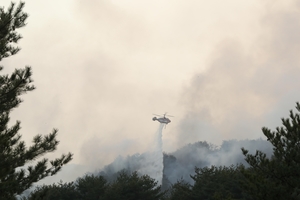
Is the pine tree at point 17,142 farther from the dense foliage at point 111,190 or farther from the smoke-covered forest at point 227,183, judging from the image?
the dense foliage at point 111,190

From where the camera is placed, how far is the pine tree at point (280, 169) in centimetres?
2370

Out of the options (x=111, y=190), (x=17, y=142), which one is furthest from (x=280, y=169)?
(x=111, y=190)

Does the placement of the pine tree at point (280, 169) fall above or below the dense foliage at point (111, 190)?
below

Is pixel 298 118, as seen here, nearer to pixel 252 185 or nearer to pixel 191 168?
pixel 252 185

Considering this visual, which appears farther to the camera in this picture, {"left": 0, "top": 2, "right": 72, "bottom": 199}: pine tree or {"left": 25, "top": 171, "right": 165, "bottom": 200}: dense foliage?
{"left": 25, "top": 171, "right": 165, "bottom": 200}: dense foliage

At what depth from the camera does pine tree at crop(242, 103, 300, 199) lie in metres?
23.7

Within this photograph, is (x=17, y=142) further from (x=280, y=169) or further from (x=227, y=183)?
(x=227, y=183)

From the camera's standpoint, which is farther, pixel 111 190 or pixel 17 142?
pixel 111 190

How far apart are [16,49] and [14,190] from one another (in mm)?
6983

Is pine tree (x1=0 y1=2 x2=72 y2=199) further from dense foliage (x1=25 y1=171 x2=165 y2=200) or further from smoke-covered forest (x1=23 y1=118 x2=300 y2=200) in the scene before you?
dense foliage (x1=25 y1=171 x2=165 y2=200)

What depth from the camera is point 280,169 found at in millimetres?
24625

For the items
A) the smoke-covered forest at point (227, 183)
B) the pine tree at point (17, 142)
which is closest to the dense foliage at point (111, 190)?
the smoke-covered forest at point (227, 183)

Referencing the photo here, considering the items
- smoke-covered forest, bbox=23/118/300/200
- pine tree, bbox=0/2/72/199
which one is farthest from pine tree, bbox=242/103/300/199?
pine tree, bbox=0/2/72/199

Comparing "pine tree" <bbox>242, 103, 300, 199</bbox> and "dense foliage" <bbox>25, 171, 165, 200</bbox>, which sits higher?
"dense foliage" <bbox>25, 171, 165, 200</bbox>
